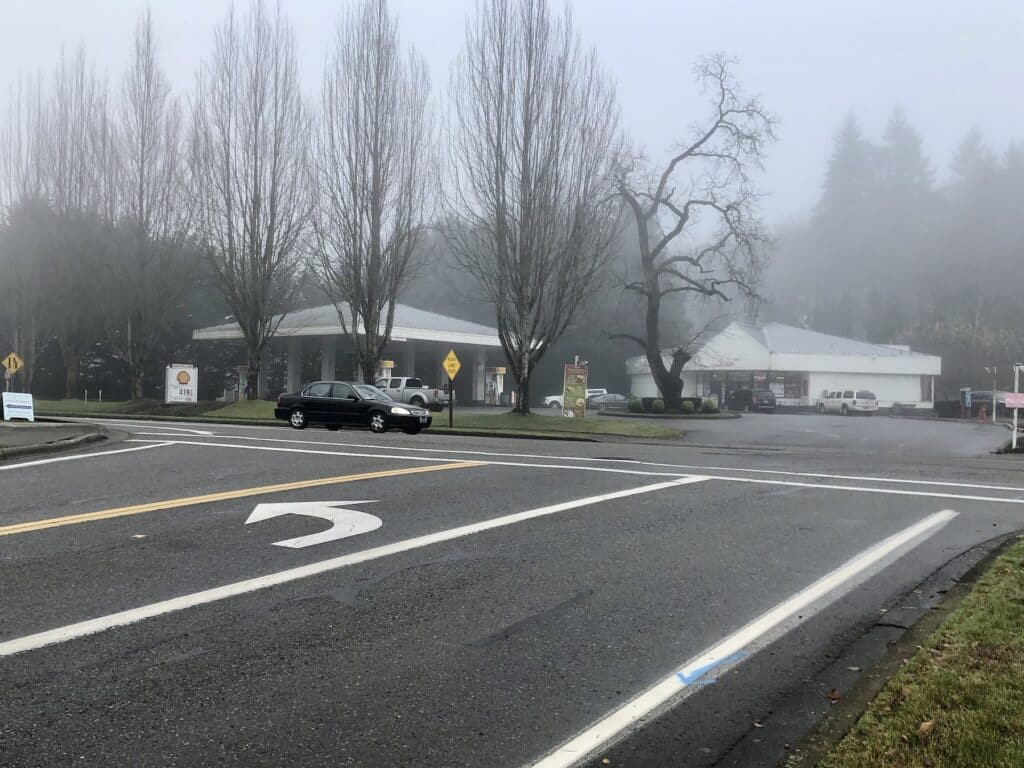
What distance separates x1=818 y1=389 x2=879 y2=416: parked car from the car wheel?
36362 millimetres

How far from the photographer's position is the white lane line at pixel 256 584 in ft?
16.6

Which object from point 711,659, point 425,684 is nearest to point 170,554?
point 425,684

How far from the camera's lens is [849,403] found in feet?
174

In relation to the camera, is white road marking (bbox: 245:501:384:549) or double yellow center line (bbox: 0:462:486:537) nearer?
white road marking (bbox: 245:501:384:549)

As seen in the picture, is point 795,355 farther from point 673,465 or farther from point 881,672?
point 881,672

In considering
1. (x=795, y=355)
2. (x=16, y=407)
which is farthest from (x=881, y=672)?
(x=795, y=355)

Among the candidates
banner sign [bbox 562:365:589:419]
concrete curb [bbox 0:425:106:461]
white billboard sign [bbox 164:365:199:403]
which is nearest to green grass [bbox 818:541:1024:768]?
concrete curb [bbox 0:425:106:461]

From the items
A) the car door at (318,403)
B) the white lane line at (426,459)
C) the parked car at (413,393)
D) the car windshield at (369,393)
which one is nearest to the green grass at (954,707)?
the white lane line at (426,459)

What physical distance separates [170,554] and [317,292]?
58.1 m

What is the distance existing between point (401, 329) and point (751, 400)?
22960 millimetres

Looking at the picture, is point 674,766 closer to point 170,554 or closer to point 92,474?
point 170,554

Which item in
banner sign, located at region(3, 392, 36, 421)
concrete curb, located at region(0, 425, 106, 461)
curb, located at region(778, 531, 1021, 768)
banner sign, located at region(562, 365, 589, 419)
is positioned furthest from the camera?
banner sign, located at region(562, 365, 589, 419)

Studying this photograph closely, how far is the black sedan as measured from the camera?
24.5m

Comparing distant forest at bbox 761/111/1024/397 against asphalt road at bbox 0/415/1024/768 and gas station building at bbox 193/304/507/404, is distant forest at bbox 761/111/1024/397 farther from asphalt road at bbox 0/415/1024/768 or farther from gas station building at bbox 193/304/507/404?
asphalt road at bbox 0/415/1024/768
